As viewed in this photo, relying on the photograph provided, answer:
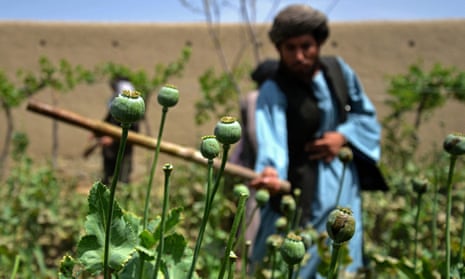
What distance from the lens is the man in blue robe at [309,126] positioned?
1634 mm

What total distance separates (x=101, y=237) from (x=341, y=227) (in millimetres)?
187

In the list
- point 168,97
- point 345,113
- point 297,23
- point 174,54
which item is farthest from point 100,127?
point 174,54

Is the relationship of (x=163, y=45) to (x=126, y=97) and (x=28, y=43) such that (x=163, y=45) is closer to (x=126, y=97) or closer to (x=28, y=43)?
(x=28, y=43)

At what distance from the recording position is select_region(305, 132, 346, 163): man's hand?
168cm

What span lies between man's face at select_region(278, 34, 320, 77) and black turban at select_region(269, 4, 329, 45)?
19 millimetres

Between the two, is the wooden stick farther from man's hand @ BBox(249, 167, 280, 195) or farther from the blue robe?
the blue robe

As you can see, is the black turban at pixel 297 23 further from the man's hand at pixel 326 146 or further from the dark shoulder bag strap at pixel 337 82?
the man's hand at pixel 326 146

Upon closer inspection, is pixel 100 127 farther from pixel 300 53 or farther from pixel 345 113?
pixel 345 113

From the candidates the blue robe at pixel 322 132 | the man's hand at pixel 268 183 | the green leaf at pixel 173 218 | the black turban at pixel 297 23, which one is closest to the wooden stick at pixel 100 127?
the man's hand at pixel 268 183

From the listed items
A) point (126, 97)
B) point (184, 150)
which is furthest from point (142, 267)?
point (184, 150)

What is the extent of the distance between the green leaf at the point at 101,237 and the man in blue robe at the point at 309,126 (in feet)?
3.88

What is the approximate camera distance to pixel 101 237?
42cm

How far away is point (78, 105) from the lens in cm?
948

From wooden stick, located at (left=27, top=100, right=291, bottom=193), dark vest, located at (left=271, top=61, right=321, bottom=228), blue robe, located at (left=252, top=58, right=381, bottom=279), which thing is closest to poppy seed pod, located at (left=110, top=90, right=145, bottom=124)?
wooden stick, located at (left=27, top=100, right=291, bottom=193)
